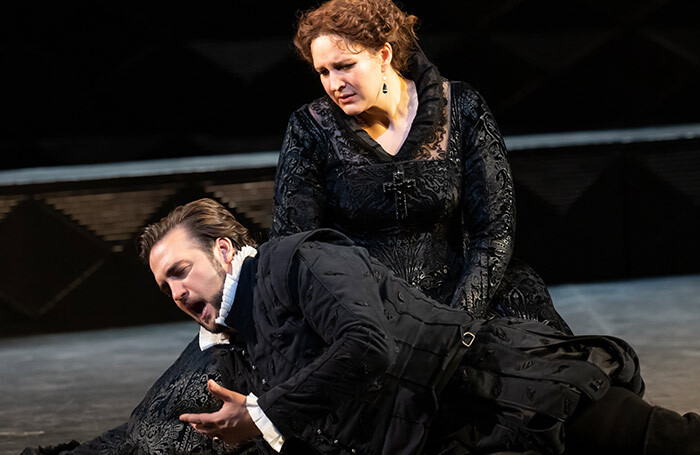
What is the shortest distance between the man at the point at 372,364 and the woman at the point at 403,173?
53 cm

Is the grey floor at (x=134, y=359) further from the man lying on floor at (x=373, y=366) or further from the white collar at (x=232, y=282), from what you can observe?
the white collar at (x=232, y=282)

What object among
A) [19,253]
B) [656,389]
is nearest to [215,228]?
[656,389]

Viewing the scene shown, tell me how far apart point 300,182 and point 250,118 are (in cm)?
272

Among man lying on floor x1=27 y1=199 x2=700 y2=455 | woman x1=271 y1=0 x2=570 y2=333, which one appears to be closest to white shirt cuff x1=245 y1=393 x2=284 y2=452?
man lying on floor x1=27 y1=199 x2=700 y2=455

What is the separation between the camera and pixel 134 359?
4449 mm

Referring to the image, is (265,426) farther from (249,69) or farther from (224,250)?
(249,69)

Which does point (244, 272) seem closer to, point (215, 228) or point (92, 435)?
point (215, 228)

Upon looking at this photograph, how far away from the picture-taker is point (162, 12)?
18.6 ft

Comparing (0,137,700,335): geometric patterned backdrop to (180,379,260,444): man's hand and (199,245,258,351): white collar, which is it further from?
(180,379,260,444): man's hand

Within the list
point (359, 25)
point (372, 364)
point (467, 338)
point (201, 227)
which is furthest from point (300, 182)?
point (372, 364)

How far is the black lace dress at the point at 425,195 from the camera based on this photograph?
3.12 metres

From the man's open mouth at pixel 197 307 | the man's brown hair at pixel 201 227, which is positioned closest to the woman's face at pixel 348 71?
the man's brown hair at pixel 201 227

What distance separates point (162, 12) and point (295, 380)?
11.9 feet

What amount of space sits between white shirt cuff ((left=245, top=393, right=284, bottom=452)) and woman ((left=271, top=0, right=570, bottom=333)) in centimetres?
79
